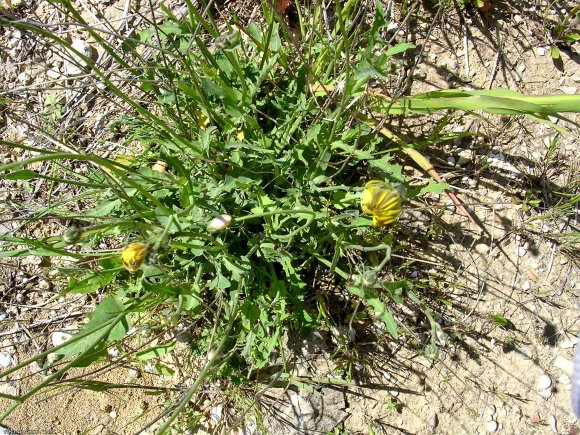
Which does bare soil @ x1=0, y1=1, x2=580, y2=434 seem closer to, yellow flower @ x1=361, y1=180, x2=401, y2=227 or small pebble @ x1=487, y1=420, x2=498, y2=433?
small pebble @ x1=487, y1=420, x2=498, y2=433

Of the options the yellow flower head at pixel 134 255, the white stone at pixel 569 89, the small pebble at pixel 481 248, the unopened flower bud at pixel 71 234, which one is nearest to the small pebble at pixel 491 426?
the small pebble at pixel 481 248

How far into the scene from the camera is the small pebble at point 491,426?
2.57 m

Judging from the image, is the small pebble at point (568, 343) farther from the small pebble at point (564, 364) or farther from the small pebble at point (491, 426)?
the small pebble at point (491, 426)

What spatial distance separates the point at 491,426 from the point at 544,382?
1.12 ft

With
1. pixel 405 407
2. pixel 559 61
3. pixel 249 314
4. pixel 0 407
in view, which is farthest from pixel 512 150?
pixel 0 407

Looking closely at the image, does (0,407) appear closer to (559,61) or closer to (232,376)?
(232,376)

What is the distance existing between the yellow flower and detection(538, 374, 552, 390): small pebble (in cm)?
154

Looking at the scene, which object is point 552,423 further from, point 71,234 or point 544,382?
point 71,234

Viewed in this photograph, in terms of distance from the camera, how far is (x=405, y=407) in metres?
2.62

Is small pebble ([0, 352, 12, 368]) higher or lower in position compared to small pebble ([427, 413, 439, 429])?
lower

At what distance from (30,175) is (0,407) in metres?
1.93

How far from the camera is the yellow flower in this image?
5.13 feet

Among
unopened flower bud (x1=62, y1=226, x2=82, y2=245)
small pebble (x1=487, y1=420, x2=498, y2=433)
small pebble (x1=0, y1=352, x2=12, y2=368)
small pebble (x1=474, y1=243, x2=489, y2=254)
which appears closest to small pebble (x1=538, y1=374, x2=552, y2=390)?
small pebble (x1=487, y1=420, x2=498, y2=433)

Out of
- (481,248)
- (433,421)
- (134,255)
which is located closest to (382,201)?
(134,255)
